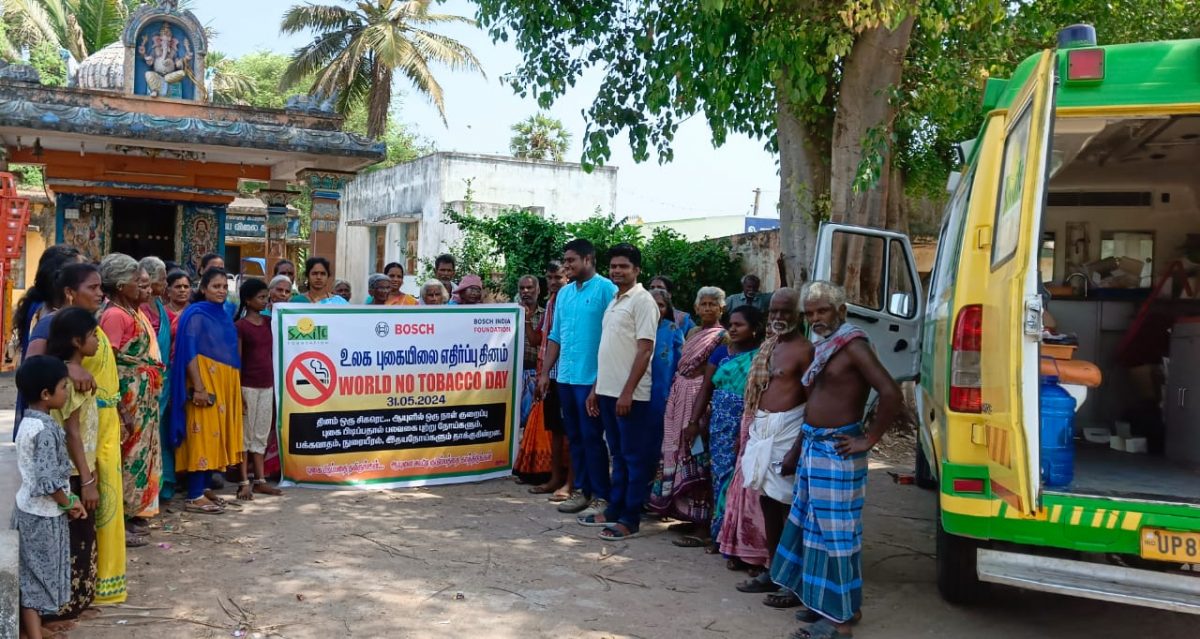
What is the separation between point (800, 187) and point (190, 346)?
539cm

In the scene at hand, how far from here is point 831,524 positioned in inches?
170

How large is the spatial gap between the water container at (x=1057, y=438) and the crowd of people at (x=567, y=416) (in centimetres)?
64

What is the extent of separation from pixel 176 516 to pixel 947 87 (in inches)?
265

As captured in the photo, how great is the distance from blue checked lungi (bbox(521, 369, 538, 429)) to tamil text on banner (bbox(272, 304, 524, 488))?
0.14 metres

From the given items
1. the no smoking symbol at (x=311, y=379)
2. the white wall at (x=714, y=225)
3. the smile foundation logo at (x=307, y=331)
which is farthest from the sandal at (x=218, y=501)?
the white wall at (x=714, y=225)

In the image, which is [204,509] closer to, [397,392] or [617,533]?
[397,392]

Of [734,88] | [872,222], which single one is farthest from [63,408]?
[872,222]

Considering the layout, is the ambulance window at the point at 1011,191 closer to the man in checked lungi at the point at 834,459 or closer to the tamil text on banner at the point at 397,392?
the man in checked lungi at the point at 834,459

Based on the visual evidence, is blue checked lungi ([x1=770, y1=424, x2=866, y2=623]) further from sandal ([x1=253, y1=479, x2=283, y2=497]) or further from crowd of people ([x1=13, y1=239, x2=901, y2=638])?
sandal ([x1=253, y1=479, x2=283, y2=497])

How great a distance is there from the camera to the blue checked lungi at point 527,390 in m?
8.00

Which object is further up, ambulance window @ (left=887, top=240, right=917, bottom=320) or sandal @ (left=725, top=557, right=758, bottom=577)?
ambulance window @ (left=887, top=240, right=917, bottom=320)

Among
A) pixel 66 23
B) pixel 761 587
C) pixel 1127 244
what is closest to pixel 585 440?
pixel 761 587

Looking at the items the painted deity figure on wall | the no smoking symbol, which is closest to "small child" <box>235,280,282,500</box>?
the no smoking symbol

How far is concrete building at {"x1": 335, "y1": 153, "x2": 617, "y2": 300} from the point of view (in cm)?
2462
